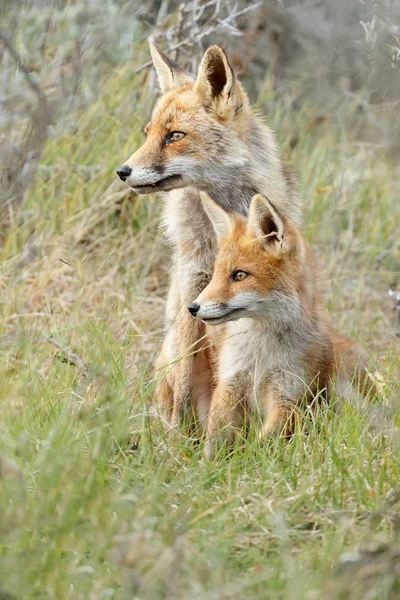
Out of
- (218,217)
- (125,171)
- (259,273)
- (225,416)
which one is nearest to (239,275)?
(259,273)

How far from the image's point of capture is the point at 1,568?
9.11 feet

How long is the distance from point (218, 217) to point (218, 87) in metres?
0.87

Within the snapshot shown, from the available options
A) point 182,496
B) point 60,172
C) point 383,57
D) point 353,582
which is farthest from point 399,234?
point 353,582

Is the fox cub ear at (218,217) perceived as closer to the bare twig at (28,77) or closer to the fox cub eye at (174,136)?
the fox cub eye at (174,136)

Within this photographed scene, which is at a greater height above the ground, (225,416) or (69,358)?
(69,358)

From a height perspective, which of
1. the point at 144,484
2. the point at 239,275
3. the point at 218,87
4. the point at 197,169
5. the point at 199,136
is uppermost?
the point at 218,87

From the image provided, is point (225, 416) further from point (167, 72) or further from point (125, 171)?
point (167, 72)

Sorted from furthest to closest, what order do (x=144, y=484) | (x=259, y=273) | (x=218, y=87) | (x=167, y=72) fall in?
1. (x=167, y=72)
2. (x=218, y=87)
3. (x=259, y=273)
4. (x=144, y=484)

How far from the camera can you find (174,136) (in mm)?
5320

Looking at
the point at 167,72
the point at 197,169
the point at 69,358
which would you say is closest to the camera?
the point at 69,358

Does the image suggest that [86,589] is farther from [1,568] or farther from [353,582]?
[353,582]

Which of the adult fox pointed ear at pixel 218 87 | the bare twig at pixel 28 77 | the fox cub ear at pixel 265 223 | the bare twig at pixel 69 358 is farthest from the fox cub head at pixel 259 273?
the bare twig at pixel 28 77

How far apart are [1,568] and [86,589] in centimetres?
29

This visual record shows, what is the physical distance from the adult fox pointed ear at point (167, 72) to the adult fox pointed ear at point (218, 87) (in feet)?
1.49
